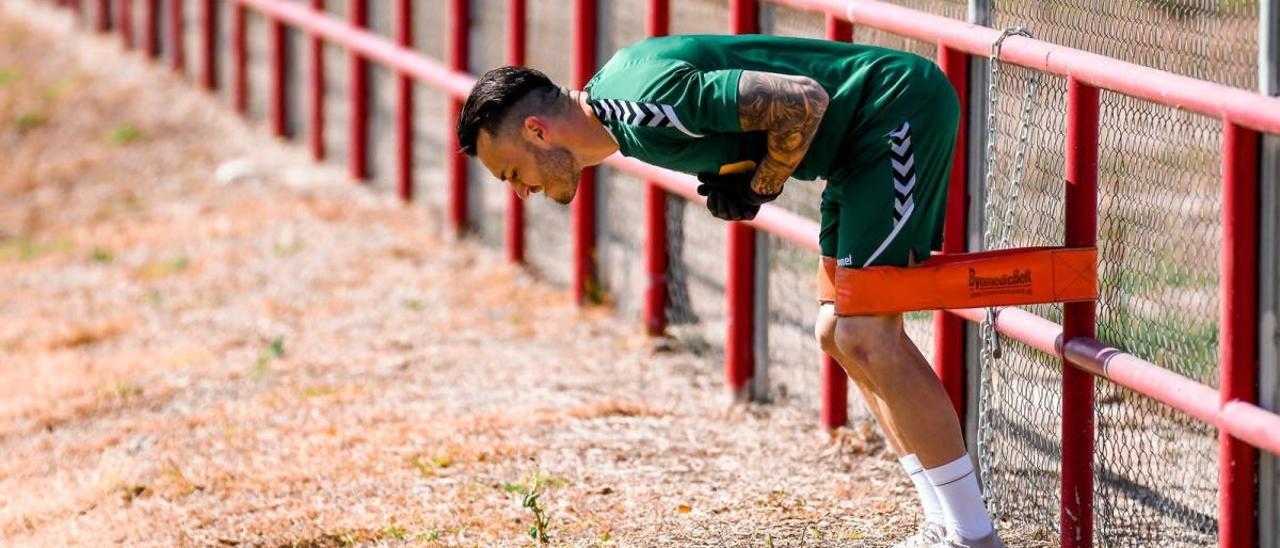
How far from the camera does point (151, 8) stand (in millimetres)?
14016

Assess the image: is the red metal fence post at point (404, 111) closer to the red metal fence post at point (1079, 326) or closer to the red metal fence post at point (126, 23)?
the red metal fence post at point (1079, 326)

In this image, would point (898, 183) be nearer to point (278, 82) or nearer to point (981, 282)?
point (981, 282)

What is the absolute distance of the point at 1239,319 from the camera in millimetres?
3811

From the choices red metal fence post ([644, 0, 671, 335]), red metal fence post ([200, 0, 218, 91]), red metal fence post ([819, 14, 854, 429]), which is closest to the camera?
red metal fence post ([819, 14, 854, 429])

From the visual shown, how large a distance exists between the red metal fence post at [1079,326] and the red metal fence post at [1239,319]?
1.46 feet

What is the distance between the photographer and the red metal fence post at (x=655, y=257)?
274 inches

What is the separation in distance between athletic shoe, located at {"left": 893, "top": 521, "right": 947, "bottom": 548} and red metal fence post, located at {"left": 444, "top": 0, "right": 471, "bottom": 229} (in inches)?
170

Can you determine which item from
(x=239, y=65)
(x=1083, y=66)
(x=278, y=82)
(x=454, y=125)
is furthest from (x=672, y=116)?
(x=239, y=65)

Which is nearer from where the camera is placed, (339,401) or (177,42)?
(339,401)

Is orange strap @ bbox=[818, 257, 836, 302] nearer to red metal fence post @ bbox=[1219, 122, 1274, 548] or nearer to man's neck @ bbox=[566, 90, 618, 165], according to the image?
man's neck @ bbox=[566, 90, 618, 165]

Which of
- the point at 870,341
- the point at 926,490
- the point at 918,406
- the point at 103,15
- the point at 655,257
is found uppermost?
the point at 870,341

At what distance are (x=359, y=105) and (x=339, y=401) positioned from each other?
12.8 feet

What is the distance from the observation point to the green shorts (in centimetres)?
411

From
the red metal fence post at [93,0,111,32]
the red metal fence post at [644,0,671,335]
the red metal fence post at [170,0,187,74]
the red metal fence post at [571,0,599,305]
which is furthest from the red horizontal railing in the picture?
the red metal fence post at [93,0,111,32]
